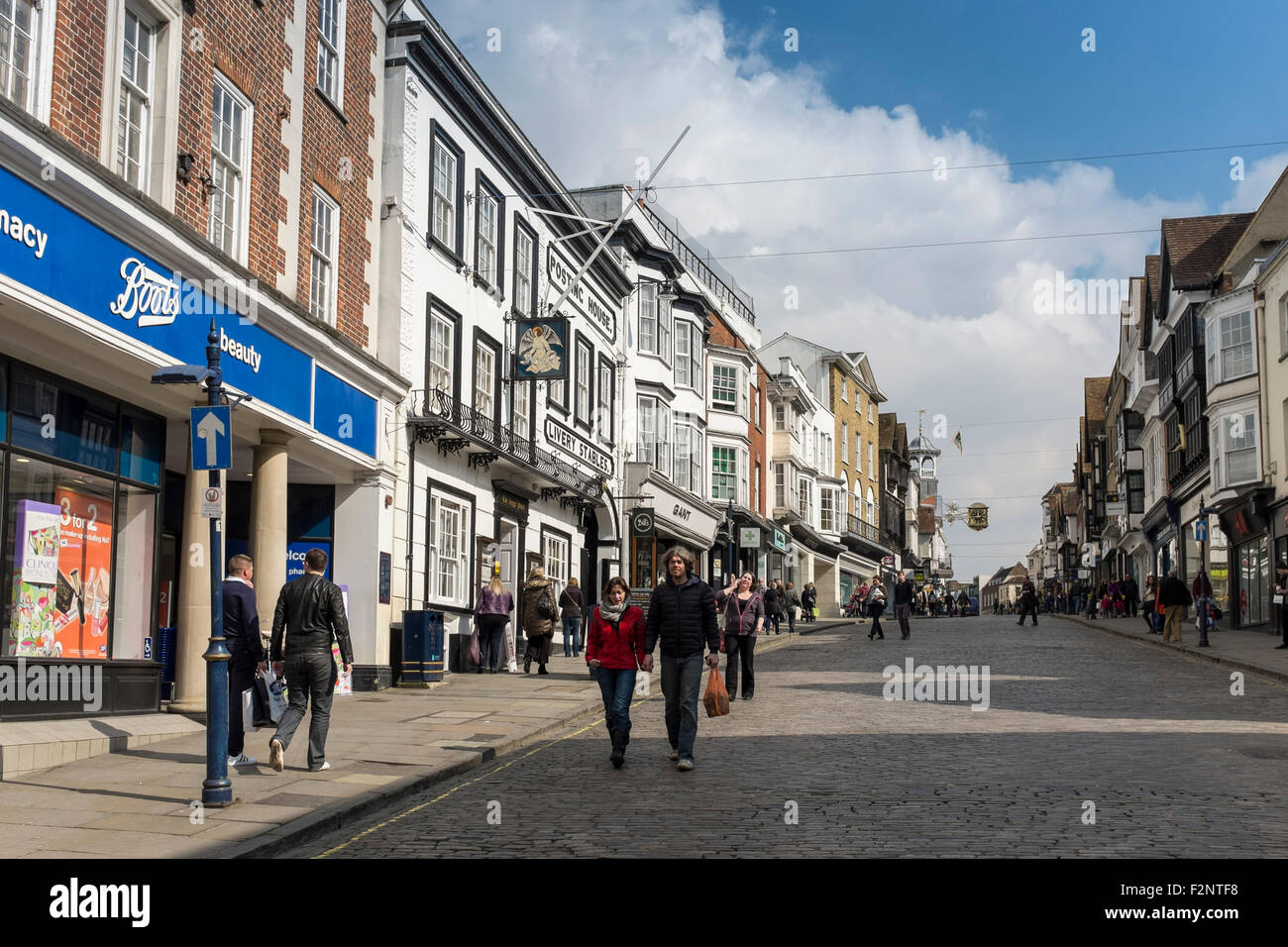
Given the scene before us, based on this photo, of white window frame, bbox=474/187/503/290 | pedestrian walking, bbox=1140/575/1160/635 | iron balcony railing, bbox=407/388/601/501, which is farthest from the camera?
pedestrian walking, bbox=1140/575/1160/635

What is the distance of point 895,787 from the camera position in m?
10.0

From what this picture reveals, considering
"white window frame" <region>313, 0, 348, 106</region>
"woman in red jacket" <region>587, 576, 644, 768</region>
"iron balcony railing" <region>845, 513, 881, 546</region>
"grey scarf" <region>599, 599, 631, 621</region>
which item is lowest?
"woman in red jacket" <region>587, 576, 644, 768</region>

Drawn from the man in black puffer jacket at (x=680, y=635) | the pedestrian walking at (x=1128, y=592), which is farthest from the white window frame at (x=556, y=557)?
the pedestrian walking at (x=1128, y=592)

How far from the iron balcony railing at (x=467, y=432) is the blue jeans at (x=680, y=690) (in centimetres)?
952

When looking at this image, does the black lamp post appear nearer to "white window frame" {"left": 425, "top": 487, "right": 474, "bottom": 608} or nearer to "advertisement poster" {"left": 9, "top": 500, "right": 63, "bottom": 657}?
"advertisement poster" {"left": 9, "top": 500, "right": 63, "bottom": 657}

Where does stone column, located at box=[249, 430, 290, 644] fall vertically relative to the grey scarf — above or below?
above

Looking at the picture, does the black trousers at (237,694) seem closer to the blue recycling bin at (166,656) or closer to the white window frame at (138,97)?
the blue recycling bin at (166,656)

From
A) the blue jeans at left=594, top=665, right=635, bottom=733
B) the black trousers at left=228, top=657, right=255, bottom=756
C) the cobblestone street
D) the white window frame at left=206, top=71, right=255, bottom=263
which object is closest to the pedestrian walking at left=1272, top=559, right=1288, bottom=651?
the cobblestone street

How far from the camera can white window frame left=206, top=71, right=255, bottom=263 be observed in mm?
15008

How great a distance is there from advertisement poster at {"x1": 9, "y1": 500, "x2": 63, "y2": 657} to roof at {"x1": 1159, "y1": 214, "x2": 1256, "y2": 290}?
3609 cm

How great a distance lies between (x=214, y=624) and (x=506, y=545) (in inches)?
633

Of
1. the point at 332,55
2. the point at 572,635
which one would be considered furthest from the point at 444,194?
the point at 572,635

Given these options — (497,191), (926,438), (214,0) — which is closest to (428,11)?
(497,191)

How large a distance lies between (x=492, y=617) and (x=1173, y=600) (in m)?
15.6
